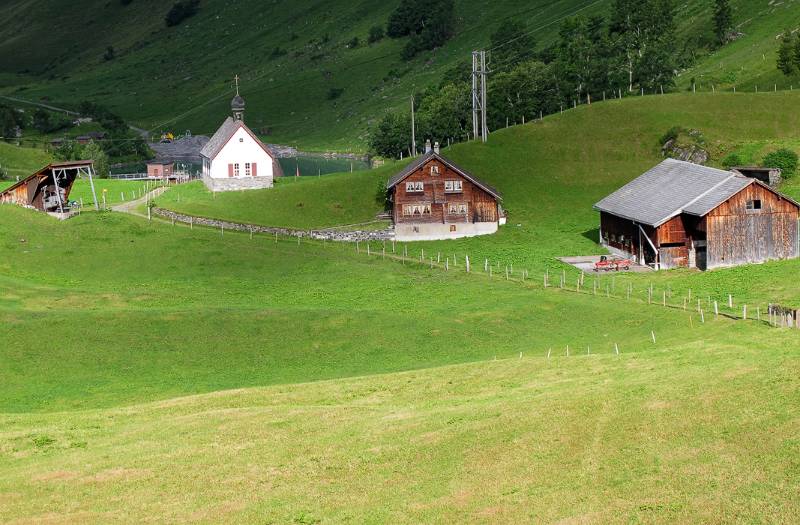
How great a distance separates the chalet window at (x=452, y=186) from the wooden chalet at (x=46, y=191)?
32.8 m

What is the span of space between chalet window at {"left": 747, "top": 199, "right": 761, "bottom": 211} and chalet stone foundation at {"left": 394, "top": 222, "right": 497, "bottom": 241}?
25.6 metres

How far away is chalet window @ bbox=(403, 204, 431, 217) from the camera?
362 ft

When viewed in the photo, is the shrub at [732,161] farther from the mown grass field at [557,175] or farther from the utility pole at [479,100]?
the utility pole at [479,100]

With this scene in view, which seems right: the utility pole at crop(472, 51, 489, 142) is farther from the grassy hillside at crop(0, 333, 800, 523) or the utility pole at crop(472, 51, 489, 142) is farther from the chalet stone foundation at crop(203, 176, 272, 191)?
the grassy hillside at crop(0, 333, 800, 523)

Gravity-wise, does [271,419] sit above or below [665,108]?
below

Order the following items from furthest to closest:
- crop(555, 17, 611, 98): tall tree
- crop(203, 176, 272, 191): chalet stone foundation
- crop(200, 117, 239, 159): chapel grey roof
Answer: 1. crop(555, 17, 611, 98): tall tree
2. crop(203, 176, 272, 191): chalet stone foundation
3. crop(200, 117, 239, 159): chapel grey roof

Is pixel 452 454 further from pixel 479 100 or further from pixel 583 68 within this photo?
pixel 583 68

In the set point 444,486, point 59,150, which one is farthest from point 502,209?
point 59,150

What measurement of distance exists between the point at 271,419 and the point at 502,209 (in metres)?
71.4

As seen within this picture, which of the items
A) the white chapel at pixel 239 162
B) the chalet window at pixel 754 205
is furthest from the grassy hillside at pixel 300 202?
the chalet window at pixel 754 205

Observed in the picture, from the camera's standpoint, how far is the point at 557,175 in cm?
12519

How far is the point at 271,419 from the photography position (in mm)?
44938

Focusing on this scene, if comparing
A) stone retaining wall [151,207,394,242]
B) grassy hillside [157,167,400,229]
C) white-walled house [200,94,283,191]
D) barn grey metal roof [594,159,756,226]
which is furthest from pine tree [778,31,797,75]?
stone retaining wall [151,207,394,242]

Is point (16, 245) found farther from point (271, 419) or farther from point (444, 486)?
point (444, 486)
